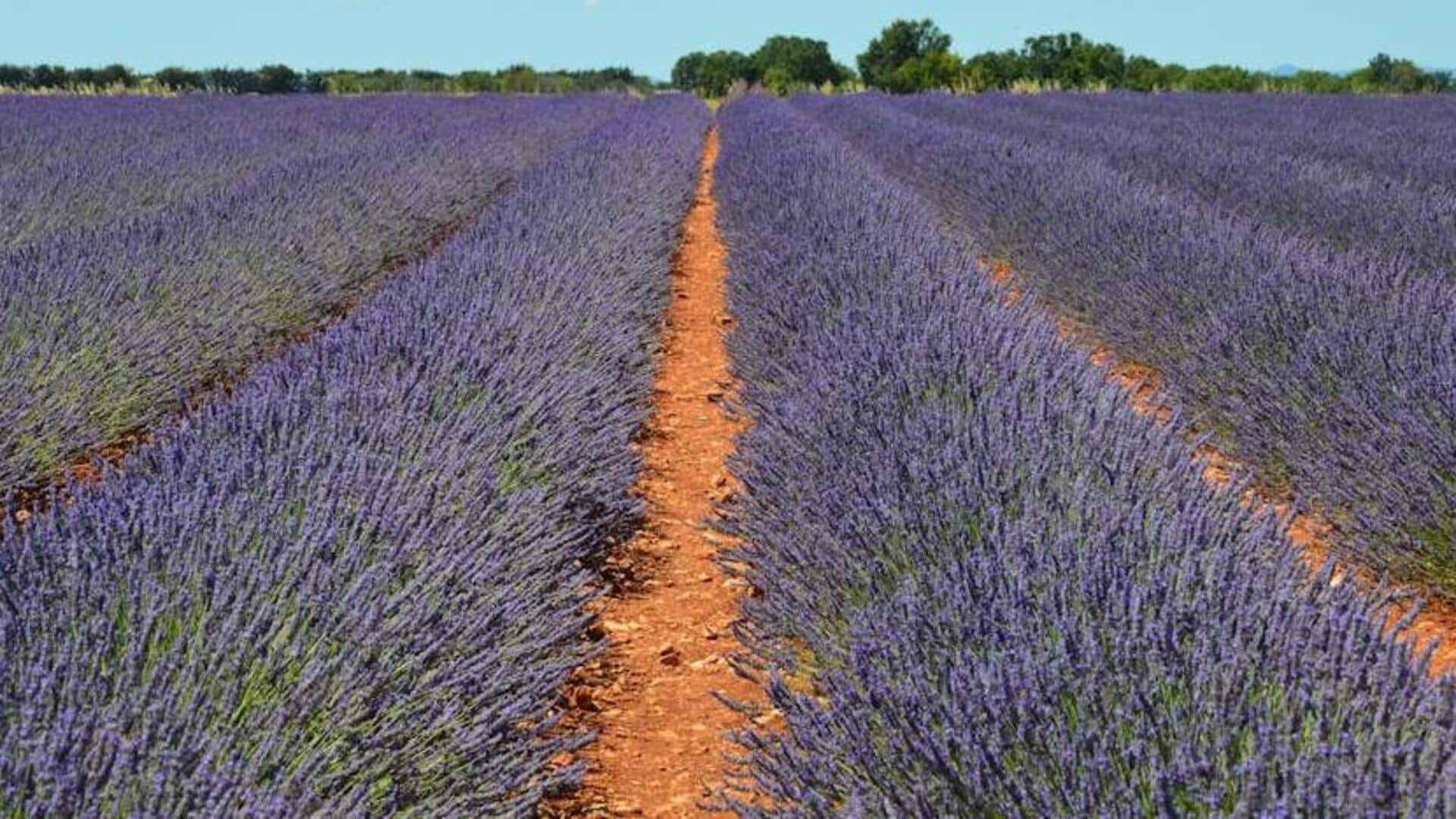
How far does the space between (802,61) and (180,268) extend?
1819 inches

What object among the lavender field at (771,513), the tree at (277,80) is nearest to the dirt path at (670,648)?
the lavender field at (771,513)

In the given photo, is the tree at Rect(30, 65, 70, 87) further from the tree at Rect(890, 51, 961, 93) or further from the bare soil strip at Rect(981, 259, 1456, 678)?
the bare soil strip at Rect(981, 259, 1456, 678)

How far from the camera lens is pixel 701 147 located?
51.4ft

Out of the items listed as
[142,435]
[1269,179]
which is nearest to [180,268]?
[142,435]

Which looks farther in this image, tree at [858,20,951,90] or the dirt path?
tree at [858,20,951,90]

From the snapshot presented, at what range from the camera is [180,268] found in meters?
5.53

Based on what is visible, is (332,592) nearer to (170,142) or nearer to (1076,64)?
(170,142)

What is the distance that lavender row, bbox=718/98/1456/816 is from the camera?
5.12 ft

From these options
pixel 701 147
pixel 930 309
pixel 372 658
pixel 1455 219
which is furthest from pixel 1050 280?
pixel 701 147

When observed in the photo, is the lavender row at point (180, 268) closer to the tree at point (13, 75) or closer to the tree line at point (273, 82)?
the tree line at point (273, 82)

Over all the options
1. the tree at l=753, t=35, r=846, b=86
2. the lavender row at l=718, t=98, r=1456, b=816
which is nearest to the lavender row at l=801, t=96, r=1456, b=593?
the lavender row at l=718, t=98, r=1456, b=816

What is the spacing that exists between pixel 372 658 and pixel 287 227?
5103 mm

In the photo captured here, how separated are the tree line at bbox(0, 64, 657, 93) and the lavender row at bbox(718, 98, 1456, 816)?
1171 inches

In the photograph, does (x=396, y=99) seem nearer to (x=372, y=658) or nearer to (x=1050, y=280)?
(x=1050, y=280)
